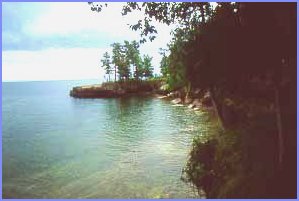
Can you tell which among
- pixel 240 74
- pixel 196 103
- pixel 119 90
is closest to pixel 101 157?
pixel 240 74

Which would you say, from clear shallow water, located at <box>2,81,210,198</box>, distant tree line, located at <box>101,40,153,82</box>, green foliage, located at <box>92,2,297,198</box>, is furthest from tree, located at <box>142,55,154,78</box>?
green foliage, located at <box>92,2,297,198</box>

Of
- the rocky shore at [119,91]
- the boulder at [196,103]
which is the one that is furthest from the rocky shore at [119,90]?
the boulder at [196,103]

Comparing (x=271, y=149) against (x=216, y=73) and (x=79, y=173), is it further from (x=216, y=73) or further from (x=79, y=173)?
(x=79, y=173)

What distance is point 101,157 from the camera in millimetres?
30688

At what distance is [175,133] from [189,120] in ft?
29.8

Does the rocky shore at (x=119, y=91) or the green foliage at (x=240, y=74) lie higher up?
the green foliage at (x=240, y=74)

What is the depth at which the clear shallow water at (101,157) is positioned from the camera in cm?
2244

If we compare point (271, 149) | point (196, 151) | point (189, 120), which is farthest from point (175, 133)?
point (271, 149)

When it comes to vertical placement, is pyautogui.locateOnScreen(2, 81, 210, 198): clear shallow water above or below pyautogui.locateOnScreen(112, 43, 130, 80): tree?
below

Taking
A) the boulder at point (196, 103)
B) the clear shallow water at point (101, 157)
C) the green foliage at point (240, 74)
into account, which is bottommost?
the clear shallow water at point (101, 157)

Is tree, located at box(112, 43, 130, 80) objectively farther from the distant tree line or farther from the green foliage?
the green foliage

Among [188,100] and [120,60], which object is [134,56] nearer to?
[120,60]

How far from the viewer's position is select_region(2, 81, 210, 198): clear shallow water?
22.4 metres

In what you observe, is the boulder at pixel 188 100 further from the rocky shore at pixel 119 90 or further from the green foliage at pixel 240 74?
the green foliage at pixel 240 74
